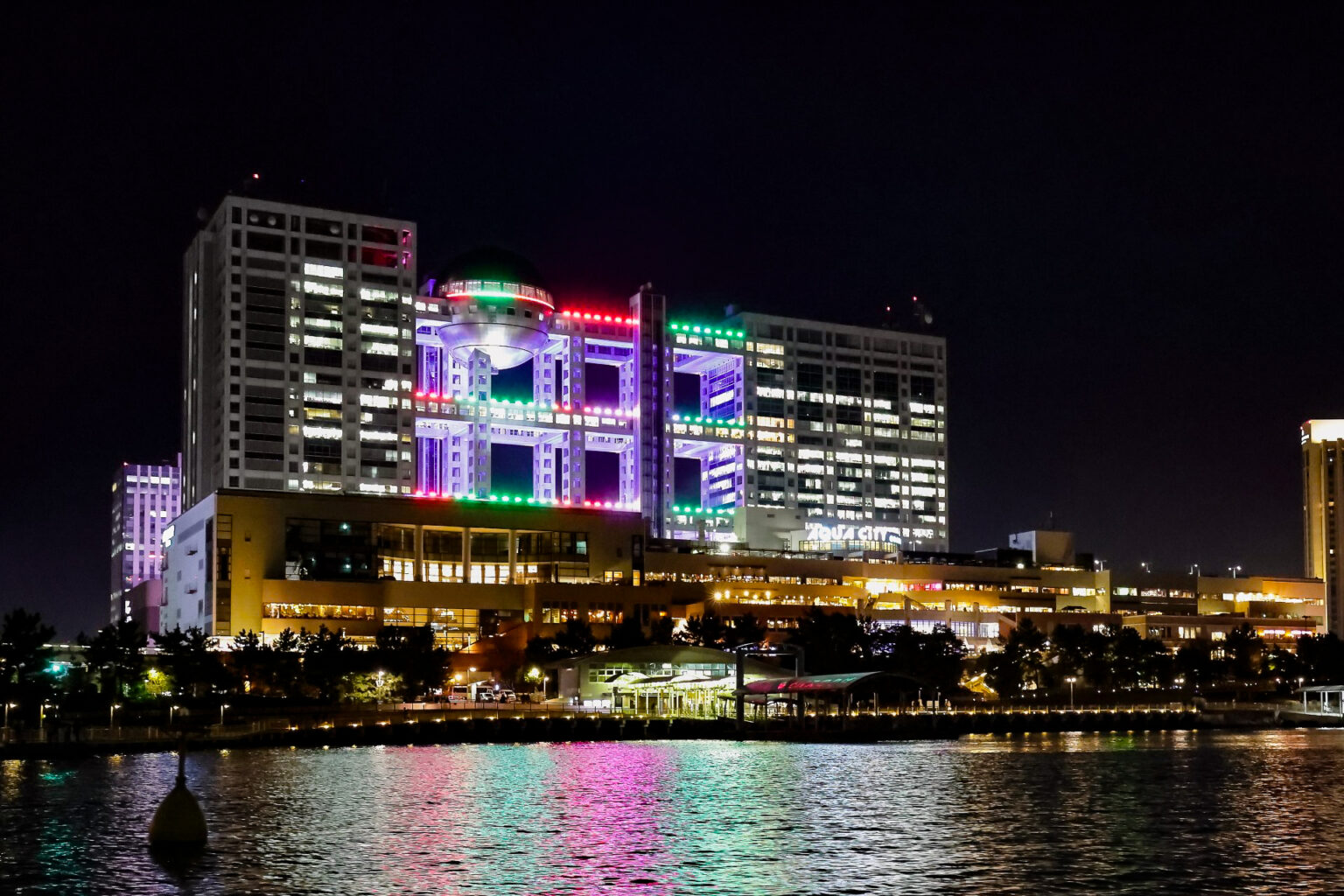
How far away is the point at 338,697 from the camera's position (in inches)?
6299

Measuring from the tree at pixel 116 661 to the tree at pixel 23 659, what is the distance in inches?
475

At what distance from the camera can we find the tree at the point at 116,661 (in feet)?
507

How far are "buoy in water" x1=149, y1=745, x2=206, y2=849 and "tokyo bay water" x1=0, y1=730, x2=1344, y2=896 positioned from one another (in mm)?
1379

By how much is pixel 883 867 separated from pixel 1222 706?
143304 mm

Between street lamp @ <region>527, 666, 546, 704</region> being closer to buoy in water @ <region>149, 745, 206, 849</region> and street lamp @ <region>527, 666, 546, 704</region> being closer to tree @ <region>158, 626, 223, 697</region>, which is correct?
tree @ <region>158, 626, 223, 697</region>

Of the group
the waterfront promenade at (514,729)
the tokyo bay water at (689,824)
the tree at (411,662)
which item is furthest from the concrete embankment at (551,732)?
the tree at (411,662)

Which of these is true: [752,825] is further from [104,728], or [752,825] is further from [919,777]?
[104,728]

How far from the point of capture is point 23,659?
138250mm

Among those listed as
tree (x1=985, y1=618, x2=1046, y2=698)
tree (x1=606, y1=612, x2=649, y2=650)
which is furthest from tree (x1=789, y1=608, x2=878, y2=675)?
tree (x1=606, y1=612, x2=649, y2=650)

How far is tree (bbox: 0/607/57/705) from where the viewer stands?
449 feet

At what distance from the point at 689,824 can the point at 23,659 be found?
87.5m

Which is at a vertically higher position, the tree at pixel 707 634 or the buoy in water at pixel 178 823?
the tree at pixel 707 634

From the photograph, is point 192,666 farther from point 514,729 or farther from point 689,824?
point 689,824

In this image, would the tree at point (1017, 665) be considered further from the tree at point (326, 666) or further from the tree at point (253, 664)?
the tree at point (253, 664)
